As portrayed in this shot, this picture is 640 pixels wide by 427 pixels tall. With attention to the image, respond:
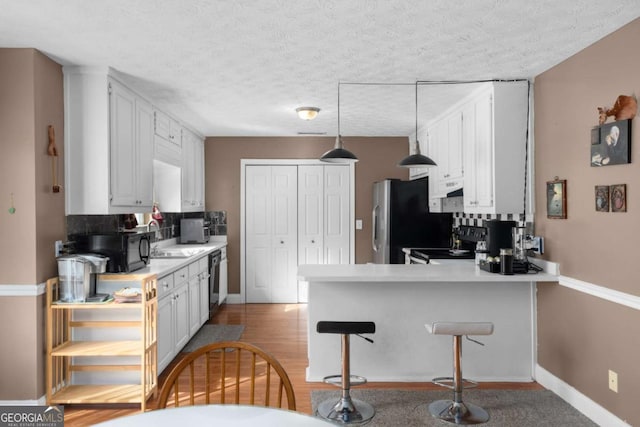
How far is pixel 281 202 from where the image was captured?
6.64 meters

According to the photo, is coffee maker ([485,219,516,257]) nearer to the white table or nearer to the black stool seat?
the black stool seat

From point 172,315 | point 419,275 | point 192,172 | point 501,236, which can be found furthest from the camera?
point 192,172

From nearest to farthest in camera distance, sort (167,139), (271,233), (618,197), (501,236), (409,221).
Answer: (618,197), (501,236), (167,139), (409,221), (271,233)

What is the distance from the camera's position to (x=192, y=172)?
5.91 m

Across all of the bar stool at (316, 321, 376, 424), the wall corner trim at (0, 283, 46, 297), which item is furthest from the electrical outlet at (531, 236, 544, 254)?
the wall corner trim at (0, 283, 46, 297)

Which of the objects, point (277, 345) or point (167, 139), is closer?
point (277, 345)

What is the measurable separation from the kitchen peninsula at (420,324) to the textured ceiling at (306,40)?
156cm

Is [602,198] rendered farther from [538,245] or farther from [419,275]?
[419,275]

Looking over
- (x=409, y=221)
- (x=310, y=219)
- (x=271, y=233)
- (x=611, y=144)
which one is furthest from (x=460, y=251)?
(x=271, y=233)

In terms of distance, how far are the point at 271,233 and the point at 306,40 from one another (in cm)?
406

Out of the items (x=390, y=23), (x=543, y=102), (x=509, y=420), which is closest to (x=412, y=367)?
(x=509, y=420)

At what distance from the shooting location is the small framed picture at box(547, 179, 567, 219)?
325 cm

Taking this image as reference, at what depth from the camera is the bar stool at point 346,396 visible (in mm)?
3082

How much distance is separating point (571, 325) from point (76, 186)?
3702mm
